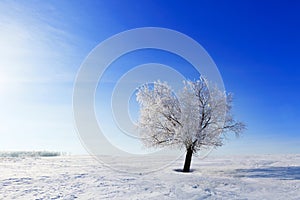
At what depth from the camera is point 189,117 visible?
88.5 feet

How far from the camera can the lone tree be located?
2742 centimetres

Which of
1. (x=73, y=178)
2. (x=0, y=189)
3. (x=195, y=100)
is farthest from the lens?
(x=195, y=100)

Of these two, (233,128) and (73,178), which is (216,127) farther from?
(73,178)

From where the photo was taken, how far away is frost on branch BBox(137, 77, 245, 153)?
2739cm

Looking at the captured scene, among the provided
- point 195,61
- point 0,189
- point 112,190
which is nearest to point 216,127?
point 195,61

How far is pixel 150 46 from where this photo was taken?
2841 centimetres

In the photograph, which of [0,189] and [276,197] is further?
[276,197]

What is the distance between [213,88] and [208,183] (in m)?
12.4

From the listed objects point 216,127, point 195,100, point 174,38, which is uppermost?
point 174,38

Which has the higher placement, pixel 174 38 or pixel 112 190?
pixel 174 38

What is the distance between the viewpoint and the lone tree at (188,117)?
1080 inches

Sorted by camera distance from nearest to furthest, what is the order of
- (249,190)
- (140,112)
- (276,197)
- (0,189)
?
(0,189)
(276,197)
(249,190)
(140,112)

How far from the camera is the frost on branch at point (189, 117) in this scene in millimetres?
27391

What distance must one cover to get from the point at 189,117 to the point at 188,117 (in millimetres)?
92
